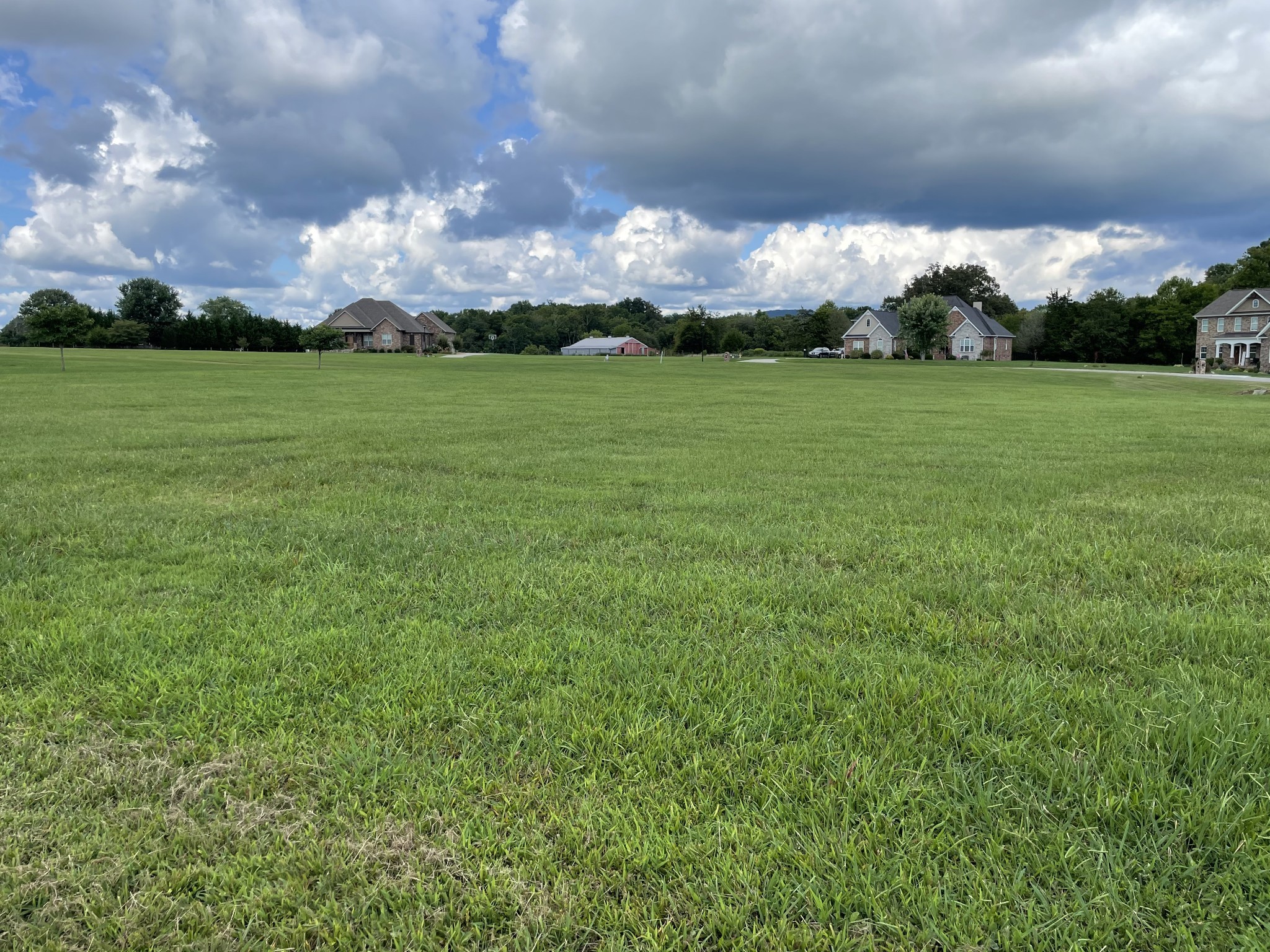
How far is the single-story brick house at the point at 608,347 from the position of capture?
418ft

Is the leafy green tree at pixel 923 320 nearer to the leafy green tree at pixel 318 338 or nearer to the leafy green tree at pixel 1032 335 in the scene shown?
the leafy green tree at pixel 1032 335

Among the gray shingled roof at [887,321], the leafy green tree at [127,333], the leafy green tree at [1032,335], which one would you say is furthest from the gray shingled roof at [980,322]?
the leafy green tree at [127,333]

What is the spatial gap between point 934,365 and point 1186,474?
184ft

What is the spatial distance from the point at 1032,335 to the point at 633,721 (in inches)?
3641

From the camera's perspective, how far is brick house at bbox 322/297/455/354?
9306cm

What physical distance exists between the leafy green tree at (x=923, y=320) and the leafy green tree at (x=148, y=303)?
289ft

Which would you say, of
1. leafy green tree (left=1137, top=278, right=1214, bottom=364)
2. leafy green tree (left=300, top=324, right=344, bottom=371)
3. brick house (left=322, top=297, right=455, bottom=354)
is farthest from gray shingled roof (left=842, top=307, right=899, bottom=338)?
leafy green tree (left=300, top=324, right=344, bottom=371)

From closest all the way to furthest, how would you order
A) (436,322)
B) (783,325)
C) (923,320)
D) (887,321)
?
(923,320) → (887,321) → (436,322) → (783,325)

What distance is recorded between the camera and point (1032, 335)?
81875 mm

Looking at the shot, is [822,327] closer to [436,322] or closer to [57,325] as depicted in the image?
[436,322]

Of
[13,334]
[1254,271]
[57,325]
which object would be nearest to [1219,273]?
[1254,271]

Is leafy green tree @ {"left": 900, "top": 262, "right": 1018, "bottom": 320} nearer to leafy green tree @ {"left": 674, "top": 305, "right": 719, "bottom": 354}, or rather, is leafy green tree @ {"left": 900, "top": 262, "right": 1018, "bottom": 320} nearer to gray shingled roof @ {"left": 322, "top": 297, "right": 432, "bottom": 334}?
leafy green tree @ {"left": 674, "top": 305, "right": 719, "bottom": 354}

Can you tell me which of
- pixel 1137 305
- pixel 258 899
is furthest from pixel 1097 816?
pixel 1137 305

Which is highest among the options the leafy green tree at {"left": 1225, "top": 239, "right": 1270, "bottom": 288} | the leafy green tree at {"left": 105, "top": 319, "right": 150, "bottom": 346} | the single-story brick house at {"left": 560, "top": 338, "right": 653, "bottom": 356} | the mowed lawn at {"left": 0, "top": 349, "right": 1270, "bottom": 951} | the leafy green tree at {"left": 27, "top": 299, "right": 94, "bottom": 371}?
the leafy green tree at {"left": 1225, "top": 239, "right": 1270, "bottom": 288}
